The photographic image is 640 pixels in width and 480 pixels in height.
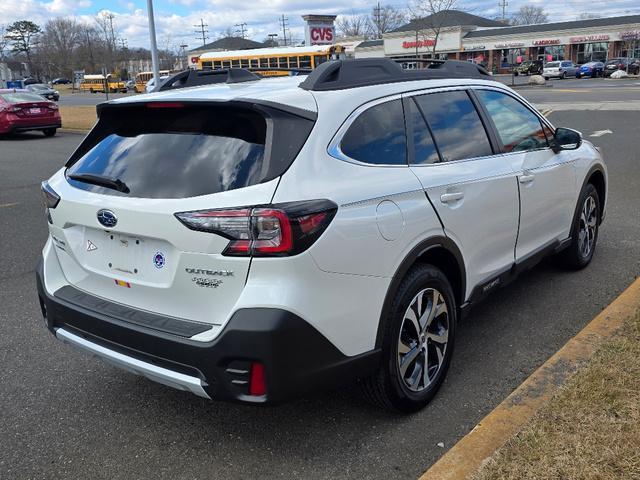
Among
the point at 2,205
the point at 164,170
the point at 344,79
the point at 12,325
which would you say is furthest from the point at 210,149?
the point at 2,205

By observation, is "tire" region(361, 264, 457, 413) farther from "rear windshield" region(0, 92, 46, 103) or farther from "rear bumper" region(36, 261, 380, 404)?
"rear windshield" region(0, 92, 46, 103)

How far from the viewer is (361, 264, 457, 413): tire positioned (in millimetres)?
2969

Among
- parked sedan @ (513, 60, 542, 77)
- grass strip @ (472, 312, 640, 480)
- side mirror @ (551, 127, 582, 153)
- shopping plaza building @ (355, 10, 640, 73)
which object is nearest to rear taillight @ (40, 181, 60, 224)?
grass strip @ (472, 312, 640, 480)

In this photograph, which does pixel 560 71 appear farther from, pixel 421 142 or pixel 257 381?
pixel 257 381

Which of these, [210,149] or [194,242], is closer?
[194,242]

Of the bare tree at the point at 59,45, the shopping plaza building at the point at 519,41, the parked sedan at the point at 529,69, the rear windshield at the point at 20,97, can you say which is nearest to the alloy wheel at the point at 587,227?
the rear windshield at the point at 20,97

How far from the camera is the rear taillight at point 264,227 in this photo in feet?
8.14

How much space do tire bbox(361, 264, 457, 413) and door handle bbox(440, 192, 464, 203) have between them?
372 millimetres

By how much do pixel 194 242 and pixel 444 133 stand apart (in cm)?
174

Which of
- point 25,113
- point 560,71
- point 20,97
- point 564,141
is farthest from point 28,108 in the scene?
point 560,71

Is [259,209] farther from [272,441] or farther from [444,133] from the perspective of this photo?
[444,133]

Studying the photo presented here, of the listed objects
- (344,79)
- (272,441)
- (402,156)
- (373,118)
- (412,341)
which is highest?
(344,79)

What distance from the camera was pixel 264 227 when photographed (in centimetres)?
249

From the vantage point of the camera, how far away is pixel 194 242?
257 centimetres
